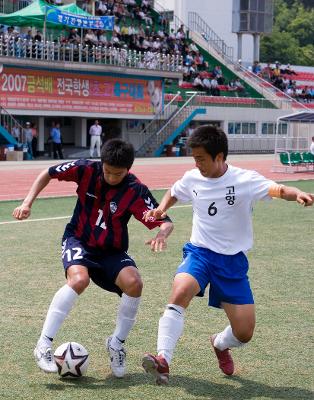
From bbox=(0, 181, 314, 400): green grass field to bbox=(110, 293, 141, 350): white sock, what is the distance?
24 centimetres

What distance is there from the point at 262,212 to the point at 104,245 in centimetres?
1143

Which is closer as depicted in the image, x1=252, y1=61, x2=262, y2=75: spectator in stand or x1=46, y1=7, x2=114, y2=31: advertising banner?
x1=46, y1=7, x2=114, y2=31: advertising banner

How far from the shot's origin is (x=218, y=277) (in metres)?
5.37

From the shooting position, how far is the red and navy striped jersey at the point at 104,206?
5.64 metres

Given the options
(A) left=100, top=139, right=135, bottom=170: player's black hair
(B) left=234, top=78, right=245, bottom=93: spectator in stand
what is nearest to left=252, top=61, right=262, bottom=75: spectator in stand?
(B) left=234, top=78, right=245, bottom=93: spectator in stand

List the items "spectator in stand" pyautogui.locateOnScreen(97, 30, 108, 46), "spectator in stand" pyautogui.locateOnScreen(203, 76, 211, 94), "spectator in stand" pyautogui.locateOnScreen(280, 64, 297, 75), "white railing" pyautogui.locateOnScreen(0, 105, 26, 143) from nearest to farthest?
"white railing" pyautogui.locateOnScreen(0, 105, 26, 143)
"spectator in stand" pyautogui.locateOnScreen(97, 30, 108, 46)
"spectator in stand" pyautogui.locateOnScreen(203, 76, 211, 94)
"spectator in stand" pyautogui.locateOnScreen(280, 64, 297, 75)

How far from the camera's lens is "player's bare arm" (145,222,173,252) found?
5.35 metres

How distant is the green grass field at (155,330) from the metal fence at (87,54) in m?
23.2

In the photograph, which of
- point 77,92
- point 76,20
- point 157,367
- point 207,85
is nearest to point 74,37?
point 77,92

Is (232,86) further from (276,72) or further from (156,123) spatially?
(156,123)

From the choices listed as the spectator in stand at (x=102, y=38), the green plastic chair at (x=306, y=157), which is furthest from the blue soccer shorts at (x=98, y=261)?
the spectator in stand at (x=102, y=38)

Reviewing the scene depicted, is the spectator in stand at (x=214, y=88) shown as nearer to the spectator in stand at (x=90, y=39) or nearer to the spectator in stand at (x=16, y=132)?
the spectator in stand at (x=90, y=39)

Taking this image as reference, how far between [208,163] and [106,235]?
88 centimetres

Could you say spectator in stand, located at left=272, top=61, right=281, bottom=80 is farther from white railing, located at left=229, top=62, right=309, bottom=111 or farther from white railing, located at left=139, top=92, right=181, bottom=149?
white railing, located at left=139, top=92, right=181, bottom=149
